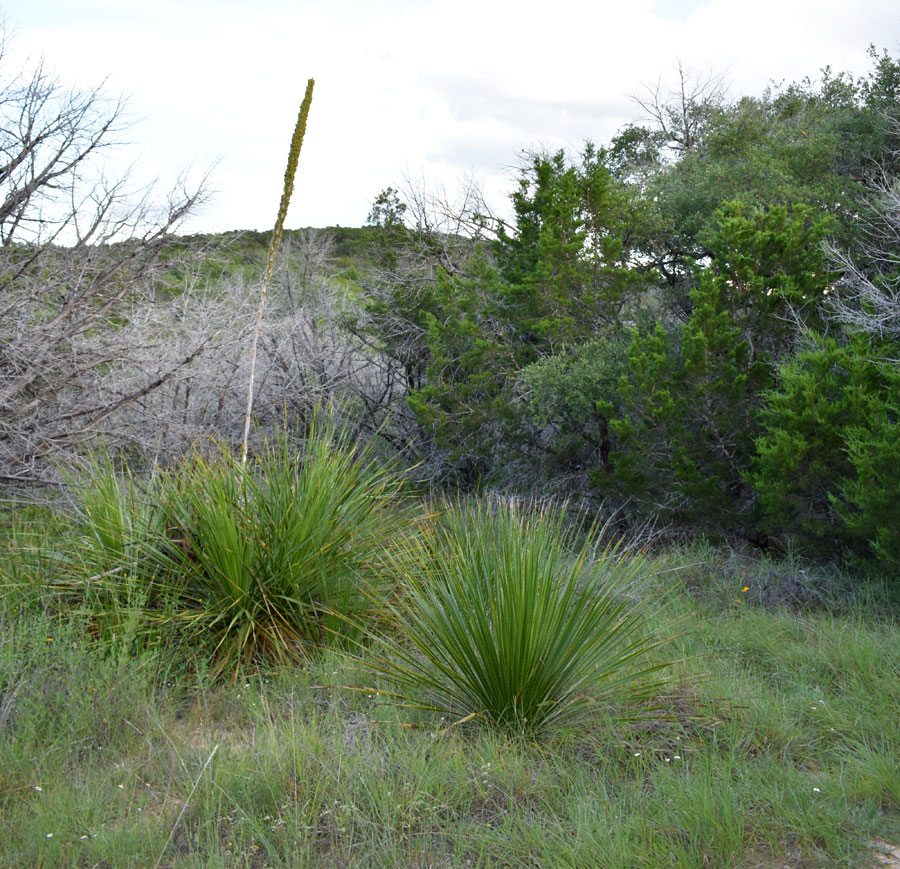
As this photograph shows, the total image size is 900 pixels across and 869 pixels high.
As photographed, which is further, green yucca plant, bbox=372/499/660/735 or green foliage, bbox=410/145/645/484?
green foliage, bbox=410/145/645/484

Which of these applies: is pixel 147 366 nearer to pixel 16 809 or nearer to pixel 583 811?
pixel 16 809

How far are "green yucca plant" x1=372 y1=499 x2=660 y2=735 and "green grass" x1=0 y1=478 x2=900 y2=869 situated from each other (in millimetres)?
40

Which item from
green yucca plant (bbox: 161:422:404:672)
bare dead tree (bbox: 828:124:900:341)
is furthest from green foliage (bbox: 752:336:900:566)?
green yucca plant (bbox: 161:422:404:672)

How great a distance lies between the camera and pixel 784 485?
21.5 feet

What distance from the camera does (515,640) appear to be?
3455 millimetres

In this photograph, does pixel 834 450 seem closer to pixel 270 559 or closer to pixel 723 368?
pixel 723 368

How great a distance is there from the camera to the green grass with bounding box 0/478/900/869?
2680 mm

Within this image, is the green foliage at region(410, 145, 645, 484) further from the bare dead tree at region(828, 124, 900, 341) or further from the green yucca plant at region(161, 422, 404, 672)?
the green yucca plant at region(161, 422, 404, 672)

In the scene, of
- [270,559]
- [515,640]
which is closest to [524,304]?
[270,559]

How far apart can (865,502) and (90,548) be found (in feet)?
16.6

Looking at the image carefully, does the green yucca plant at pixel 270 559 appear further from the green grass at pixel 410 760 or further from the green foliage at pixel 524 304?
the green foliage at pixel 524 304

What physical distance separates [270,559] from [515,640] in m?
1.61

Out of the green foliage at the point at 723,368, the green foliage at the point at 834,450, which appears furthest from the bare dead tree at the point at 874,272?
the green foliage at the point at 723,368

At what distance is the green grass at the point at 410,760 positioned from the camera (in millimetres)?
2680
